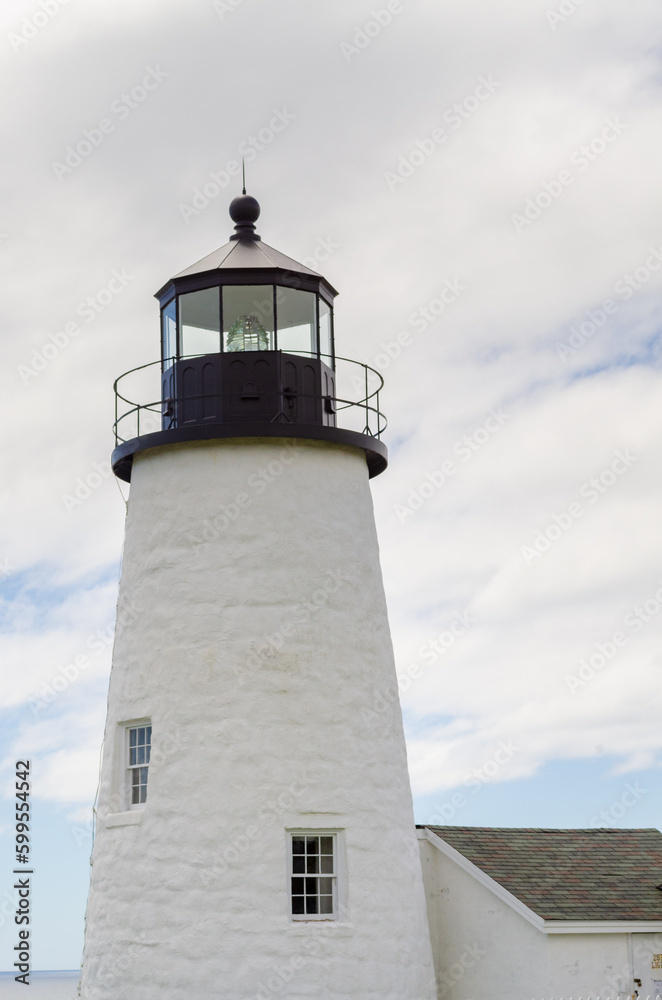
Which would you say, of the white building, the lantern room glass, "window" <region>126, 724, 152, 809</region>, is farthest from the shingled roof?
the lantern room glass

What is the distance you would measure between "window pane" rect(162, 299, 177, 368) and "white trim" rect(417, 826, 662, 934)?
26.4 ft

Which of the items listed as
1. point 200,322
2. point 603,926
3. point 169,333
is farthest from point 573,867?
point 169,333

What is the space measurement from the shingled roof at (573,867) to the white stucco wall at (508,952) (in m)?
0.29

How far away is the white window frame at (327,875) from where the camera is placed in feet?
51.0

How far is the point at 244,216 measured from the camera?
723 inches

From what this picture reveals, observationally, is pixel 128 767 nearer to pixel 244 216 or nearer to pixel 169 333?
pixel 169 333

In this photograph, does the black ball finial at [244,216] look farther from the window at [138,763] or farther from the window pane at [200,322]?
the window at [138,763]

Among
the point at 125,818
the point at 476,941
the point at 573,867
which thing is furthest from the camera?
the point at 573,867

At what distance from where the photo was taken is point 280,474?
16.8 m

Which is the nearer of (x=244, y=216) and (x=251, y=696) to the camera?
(x=251, y=696)

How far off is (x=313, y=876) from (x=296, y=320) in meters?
7.44

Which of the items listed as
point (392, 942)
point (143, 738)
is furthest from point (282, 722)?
point (392, 942)

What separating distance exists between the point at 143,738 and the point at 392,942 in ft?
13.4

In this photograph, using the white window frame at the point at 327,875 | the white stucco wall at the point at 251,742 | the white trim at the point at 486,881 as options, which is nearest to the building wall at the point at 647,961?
the white trim at the point at 486,881
